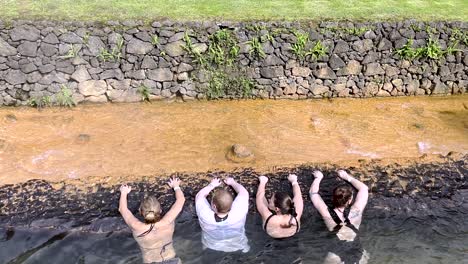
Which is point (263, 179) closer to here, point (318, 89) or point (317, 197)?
point (317, 197)

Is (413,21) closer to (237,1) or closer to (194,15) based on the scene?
(237,1)

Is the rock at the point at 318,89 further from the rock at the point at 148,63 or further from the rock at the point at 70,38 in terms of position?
the rock at the point at 70,38

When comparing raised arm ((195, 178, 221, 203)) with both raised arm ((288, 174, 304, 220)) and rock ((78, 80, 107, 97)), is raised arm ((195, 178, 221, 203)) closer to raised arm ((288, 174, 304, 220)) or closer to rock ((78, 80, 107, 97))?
raised arm ((288, 174, 304, 220))

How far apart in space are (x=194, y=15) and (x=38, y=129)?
447 centimetres

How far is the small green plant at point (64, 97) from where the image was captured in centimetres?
1112

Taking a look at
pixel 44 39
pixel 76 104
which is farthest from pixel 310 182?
pixel 44 39

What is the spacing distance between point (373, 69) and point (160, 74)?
5.31 meters

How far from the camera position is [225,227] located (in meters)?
6.90

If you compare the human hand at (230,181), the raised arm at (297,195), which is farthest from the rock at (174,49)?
the raised arm at (297,195)

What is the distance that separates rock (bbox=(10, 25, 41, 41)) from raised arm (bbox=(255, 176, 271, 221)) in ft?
20.3

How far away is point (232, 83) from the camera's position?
456 inches

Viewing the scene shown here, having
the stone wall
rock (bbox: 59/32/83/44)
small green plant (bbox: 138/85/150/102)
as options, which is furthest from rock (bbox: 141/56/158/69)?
rock (bbox: 59/32/83/44)

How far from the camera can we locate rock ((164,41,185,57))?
1109 cm

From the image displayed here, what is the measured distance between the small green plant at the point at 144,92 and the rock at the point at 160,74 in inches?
11.6
